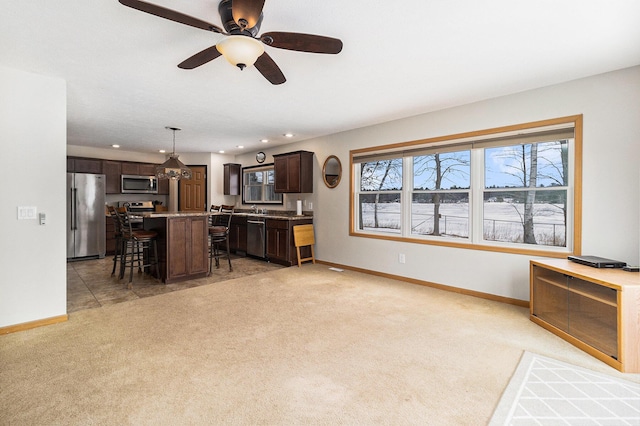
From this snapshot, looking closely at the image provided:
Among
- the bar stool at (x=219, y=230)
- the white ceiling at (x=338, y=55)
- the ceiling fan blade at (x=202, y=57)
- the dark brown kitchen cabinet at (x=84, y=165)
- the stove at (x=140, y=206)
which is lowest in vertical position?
the bar stool at (x=219, y=230)

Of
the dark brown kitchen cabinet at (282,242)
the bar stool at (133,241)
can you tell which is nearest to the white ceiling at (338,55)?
the bar stool at (133,241)

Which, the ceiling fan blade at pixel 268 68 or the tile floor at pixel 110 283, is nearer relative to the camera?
the ceiling fan blade at pixel 268 68

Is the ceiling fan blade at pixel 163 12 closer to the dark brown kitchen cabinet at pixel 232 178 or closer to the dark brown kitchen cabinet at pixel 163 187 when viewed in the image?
the dark brown kitchen cabinet at pixel 232 178

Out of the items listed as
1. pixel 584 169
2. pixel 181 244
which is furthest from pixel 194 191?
pixel 584 169

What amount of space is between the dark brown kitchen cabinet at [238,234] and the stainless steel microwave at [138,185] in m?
2.25

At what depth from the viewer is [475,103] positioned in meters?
3.77

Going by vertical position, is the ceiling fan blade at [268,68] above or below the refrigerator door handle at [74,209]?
above

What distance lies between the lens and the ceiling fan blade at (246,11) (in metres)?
1.60

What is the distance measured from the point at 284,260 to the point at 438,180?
118 inches

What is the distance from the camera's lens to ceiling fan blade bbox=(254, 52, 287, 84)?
2.11m

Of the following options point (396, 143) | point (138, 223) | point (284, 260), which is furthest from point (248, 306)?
point (138, 223)

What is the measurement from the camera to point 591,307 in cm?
240

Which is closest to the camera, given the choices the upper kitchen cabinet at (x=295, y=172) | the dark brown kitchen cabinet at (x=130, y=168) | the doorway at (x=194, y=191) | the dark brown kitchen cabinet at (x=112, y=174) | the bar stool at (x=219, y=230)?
the bar stool at (x=219, y=230)

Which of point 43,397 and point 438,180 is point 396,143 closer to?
point 438,180
